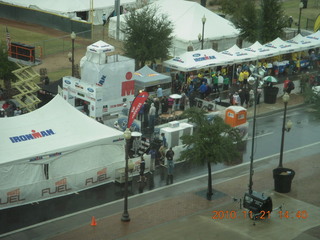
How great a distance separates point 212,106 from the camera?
35.6 metres

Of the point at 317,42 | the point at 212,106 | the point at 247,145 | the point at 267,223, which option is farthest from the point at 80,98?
the point at 317,42

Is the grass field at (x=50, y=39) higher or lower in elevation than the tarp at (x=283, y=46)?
lower

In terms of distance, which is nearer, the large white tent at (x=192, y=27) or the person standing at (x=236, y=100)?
the person standing at (x=236, y=100)

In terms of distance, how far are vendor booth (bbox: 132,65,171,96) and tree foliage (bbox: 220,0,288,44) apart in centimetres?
1199

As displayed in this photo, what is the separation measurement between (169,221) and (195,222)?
0.95m

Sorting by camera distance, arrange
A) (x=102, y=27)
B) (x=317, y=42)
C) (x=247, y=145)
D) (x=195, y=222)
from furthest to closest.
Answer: (x=102, y=27) → (x=317, y=42) → (x=247, y=145) → (x=195, y=222)

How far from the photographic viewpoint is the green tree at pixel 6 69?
36.5 m

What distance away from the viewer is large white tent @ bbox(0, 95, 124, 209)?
2505 centimetres

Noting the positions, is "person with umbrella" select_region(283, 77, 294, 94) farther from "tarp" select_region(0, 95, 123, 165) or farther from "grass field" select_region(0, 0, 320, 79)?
"tarp" select_region(0, 95, 123, 165)

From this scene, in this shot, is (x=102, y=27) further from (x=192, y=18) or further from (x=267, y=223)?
(x=267, y=223)

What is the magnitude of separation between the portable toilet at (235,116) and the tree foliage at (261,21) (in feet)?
50.0

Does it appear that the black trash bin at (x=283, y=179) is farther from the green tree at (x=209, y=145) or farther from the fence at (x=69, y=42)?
the fence at (x=69, y=42)
